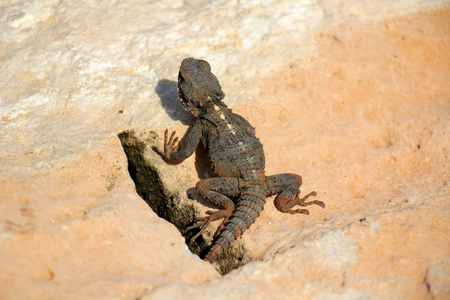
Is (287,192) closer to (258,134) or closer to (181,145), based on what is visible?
(258,134)

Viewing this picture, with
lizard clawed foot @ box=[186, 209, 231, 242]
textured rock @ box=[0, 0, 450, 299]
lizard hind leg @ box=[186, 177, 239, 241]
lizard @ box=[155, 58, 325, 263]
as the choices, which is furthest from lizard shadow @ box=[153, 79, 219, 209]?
lizard clawed foot @ box=[186, 209, 231, 242]

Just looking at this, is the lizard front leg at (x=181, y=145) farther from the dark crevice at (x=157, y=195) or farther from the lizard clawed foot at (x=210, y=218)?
the lizard clawed foot at (x=210, y=218)

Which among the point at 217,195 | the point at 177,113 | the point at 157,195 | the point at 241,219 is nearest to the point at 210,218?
the point at 217,195

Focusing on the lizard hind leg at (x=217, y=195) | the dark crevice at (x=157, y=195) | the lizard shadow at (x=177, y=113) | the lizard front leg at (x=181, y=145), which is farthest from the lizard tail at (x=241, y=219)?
the lizard front leg at (x=181, y=145)

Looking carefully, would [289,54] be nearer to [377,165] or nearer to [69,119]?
[377,165]

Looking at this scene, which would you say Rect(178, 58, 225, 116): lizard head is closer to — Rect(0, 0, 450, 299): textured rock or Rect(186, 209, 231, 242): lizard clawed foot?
Rect(0, 0, 450, 299): textured rock

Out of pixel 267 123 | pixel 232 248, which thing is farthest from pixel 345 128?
pixel 232 248
